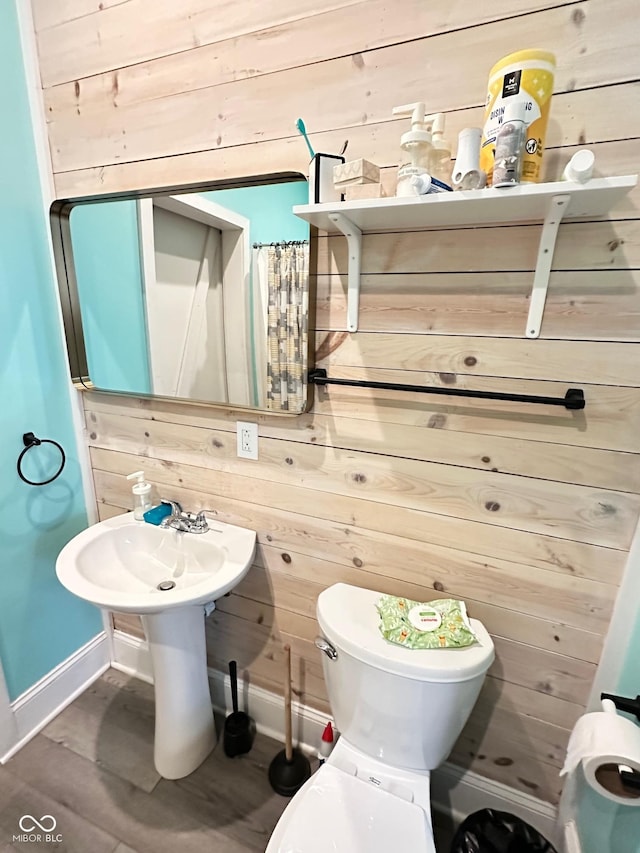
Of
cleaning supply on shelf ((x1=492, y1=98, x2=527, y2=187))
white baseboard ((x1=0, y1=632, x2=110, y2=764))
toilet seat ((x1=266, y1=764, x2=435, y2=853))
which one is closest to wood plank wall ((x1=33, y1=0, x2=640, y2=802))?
cleaning supply on shelf ((x1=492, y1=98, x2=527, y2=187))

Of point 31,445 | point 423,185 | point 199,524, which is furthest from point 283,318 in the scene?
point 31,445

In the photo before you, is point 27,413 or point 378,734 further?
point 27,413

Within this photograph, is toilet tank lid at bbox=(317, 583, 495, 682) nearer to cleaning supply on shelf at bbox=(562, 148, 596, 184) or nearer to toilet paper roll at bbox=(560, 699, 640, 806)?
toilet paper roll at bbox=(560, 699, 640, 806)

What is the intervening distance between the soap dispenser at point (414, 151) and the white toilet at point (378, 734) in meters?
1.00

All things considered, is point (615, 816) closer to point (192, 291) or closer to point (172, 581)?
point (172, 581)

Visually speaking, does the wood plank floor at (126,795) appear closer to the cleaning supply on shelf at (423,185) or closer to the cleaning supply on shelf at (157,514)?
the cleaning supply on shelf at (157,514)

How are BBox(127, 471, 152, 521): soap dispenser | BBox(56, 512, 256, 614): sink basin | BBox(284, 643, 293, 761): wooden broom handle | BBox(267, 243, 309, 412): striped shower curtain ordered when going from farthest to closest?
BBox(127, 471, 152, 521): soap dispenser → BBox(284, 643, 293, 761): wooden broom handle → BBox(56, 512, 256, 614): sink basin → BBox(267, 243, 309, 412): striped shower curtain

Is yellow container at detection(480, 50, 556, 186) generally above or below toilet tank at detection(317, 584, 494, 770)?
above

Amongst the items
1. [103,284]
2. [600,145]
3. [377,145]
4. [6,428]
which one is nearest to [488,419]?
[600,145]

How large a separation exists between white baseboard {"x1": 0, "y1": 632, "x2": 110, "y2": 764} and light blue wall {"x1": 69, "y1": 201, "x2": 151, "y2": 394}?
3.72 ft

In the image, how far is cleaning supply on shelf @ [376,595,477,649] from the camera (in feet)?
3.28

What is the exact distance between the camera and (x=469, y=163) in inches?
30.5

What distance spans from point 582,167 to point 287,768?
1.80 metres

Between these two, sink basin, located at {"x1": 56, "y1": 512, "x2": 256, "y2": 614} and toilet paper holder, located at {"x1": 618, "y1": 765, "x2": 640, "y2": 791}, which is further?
sink basin, located at {"x1": 56, "y1": 512, "x2": 256, "y2": 614}
